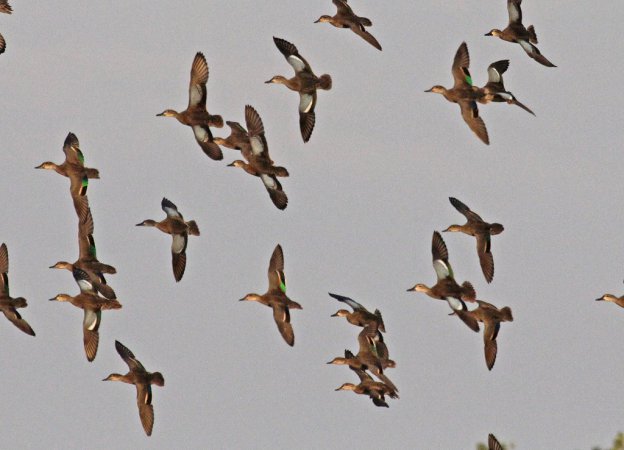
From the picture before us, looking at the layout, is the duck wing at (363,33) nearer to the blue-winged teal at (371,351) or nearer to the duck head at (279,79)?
the duck head at (279,79)

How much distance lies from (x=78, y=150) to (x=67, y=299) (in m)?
3.83

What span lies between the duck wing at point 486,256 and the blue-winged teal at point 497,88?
11.5ft

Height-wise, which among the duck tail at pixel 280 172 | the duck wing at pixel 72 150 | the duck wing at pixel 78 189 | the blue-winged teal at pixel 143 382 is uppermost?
the duck wing at pixel 72 150

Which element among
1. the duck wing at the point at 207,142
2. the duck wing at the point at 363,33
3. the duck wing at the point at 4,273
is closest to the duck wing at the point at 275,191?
the duck wing at the point at 207,142

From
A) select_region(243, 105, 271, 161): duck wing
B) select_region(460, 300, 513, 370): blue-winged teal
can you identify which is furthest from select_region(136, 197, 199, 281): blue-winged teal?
select_region(460, 300, 513, 370): blue-winged teal

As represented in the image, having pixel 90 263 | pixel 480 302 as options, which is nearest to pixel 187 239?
pixel 90 263

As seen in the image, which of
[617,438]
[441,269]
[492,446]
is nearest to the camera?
[492,446]

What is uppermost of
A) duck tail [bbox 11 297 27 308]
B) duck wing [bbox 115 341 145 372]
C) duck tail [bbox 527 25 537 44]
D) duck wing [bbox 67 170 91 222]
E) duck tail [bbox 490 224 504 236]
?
duck tail [bbox 527 25 537 44]

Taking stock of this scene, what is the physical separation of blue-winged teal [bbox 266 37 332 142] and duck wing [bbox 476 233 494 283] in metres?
5.10

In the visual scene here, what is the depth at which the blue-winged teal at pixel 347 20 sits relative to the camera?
5966 cm

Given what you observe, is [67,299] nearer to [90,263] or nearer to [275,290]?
[90,263]

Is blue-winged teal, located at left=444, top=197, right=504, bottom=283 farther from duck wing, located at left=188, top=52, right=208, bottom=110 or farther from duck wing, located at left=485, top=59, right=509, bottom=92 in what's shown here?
duck wing, located at left=188, top=52, right=208, bottom=110

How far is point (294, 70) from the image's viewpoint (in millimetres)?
60969

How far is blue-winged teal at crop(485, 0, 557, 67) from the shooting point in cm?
6106
